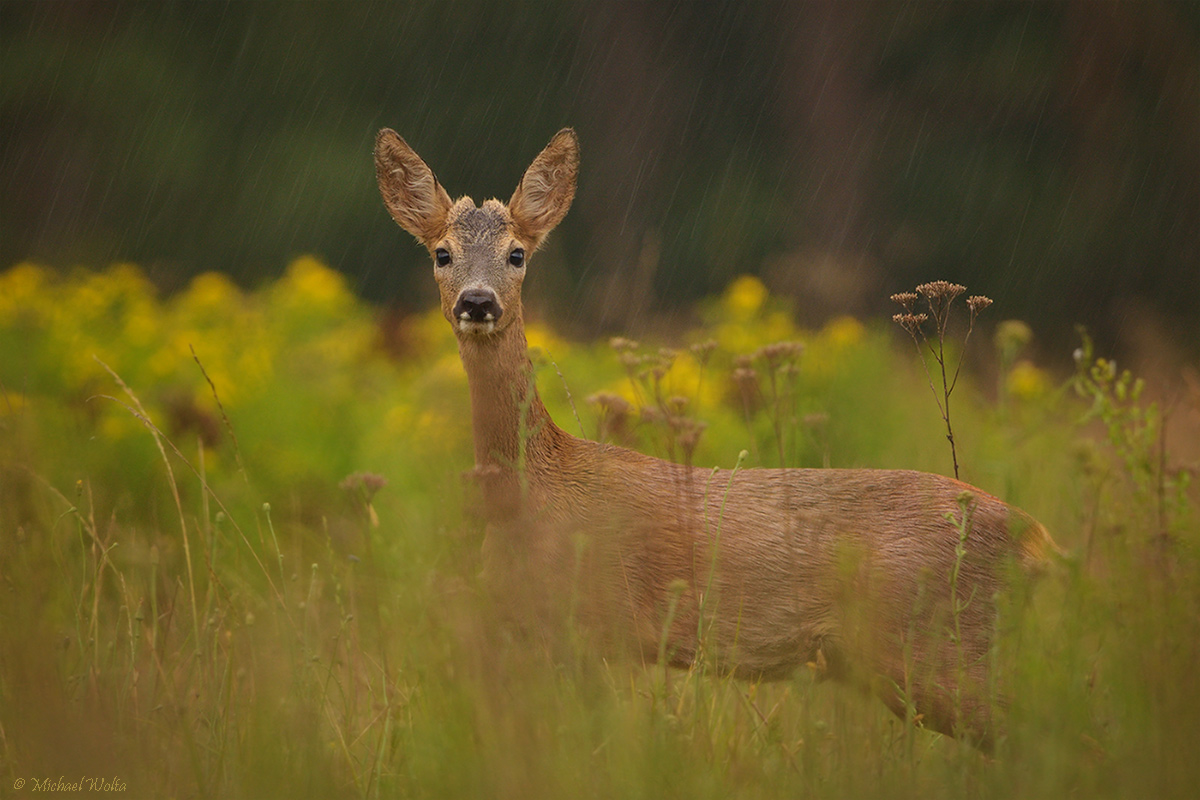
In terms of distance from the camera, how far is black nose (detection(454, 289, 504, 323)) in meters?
3.39

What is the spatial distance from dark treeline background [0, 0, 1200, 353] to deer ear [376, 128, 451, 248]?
751 centimetres

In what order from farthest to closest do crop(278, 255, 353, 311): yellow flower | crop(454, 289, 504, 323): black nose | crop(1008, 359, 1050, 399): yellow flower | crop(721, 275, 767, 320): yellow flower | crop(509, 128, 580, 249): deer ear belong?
crop(721, 275, 767, 320): yellow flower → crop(278, 255, 353, 311): yellow flower → crop(1008, 359, 1050, 399): yellow flower → crop(509, 128, 580, 249): deer ear → crop(454, 289, 504, 323): black nose

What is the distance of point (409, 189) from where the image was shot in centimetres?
400

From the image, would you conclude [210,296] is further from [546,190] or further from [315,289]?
[546,190]

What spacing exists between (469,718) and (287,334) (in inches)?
165

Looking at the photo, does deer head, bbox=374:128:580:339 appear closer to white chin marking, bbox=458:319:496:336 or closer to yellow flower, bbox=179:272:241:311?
white chin marking, bbox=458:319:496:336

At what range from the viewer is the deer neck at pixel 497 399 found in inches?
136

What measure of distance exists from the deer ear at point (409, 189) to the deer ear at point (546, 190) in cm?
26

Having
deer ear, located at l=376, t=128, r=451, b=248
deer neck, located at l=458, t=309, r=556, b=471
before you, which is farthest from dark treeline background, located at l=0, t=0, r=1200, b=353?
deer neck, located at l=458, t=309, r=556, b=471

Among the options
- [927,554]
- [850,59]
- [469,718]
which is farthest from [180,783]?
[850,59]

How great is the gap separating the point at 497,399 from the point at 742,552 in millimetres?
834

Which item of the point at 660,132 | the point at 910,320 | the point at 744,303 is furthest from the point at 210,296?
the point at 660,132

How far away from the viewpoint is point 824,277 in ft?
13.1

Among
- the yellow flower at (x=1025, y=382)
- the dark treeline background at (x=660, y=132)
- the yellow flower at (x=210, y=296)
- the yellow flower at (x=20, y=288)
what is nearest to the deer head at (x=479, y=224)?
the yellow flower at (x=20, y=288)
